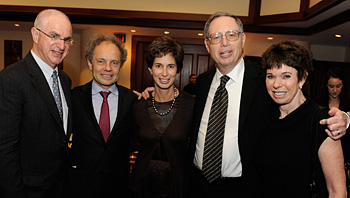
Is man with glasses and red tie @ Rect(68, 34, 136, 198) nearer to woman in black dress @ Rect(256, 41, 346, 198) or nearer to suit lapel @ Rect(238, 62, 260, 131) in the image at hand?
suit lapel @ Rect(238, 62, 260, 131)

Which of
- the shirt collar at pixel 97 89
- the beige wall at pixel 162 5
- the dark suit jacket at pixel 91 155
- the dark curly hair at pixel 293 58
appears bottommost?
the dark suit jacket at pixel 91 155

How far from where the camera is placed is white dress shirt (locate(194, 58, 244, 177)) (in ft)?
5.90

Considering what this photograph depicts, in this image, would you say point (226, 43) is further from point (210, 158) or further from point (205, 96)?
point (210, 158)

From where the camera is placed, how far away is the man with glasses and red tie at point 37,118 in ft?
5.04

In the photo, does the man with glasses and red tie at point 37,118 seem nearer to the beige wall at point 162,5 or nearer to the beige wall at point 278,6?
the beige wall at point 162,5

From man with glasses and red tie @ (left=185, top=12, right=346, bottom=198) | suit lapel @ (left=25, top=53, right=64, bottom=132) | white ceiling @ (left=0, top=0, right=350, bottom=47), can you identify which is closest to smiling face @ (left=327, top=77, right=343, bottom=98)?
white ceiling @ (left=0, top=0, right=350, bottom=47)

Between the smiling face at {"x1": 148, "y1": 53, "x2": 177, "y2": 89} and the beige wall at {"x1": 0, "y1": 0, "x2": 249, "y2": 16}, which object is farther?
the beige wall at {"x1": 0, "y1": 0, "x2": 249, "y2": 16}

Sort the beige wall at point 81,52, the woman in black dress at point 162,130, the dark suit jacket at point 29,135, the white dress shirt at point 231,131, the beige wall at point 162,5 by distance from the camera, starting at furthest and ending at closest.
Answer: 1. the beige wall at point 81,52
2. the beige wall at point 162,5
3. the woman in black dress at point 162,130
4. the white dress shirt at point 231,131
5. the dark suit jacket at point 29,135

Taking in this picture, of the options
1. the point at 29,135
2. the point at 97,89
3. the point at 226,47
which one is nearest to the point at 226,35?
the point at 226,47

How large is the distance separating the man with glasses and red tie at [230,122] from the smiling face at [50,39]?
111 cm

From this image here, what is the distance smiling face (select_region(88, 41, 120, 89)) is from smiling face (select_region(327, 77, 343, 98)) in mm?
3318

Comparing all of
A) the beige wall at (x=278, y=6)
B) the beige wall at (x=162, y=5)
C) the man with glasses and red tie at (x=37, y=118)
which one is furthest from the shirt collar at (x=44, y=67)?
the beige wall at (x=278, y=6)

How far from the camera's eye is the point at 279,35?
21.8 feet

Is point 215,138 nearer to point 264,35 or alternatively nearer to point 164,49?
point 164,49
